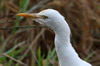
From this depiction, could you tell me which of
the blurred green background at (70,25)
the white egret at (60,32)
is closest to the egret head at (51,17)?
the white egret at (60,32)

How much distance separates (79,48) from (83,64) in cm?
157

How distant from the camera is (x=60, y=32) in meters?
1.86

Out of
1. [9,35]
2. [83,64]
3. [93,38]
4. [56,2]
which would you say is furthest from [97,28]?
[83,64]

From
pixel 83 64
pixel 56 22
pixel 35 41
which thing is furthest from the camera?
pixel 35 41

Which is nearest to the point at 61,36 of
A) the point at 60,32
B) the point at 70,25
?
the point at 60,32

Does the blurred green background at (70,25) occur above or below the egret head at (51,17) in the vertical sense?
below

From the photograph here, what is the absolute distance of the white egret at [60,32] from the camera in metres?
1.82

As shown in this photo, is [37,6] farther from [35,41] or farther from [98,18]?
[98,18]

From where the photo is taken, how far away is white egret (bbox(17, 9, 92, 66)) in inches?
71.6

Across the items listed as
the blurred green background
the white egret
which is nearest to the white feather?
the white egret

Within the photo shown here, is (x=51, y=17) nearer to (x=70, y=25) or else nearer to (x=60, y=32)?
(x=60, y=32)

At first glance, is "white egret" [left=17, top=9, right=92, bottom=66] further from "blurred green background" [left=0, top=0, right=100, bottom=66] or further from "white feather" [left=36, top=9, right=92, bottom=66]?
"blurred green background" [left=0, top=0, right=100, bottom=66]

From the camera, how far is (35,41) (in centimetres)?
340

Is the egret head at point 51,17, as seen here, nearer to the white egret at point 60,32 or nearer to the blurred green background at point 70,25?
the white egret at point 60,32
